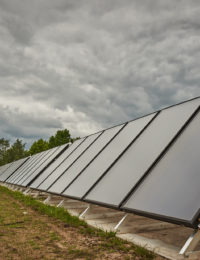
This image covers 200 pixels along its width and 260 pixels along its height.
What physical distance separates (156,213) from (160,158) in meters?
0.99

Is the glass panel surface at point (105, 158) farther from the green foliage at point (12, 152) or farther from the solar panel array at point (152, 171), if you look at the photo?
the green foliage at point (12, 152)

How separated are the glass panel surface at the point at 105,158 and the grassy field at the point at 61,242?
59cm

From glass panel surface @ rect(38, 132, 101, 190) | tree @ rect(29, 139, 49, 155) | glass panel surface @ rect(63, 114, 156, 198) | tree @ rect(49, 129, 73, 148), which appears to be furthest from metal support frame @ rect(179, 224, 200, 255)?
tree @ rect(29, 139, 49, 155)

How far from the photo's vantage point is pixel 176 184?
2.53 meters

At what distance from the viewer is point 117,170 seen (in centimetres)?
393

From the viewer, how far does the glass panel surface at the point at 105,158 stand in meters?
4.38

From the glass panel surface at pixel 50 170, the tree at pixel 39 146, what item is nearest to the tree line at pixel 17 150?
the tree at pixel 39 146

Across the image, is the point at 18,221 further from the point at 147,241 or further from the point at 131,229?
the point at 147,241

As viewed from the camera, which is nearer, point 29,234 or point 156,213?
point 156,213

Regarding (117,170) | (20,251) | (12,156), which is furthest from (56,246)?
(12,156)

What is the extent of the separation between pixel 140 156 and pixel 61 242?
1643 mm

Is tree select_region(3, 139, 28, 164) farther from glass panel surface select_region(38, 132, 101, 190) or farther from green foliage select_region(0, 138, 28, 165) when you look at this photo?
glass panel surface select_region(38, 132, 101, 190)

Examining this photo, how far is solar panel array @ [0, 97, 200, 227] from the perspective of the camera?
7.77 feet

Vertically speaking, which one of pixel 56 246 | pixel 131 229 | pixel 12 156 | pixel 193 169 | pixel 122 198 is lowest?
pixel 12 156
